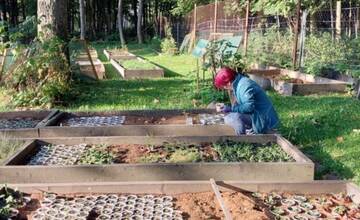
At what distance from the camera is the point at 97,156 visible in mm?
5496

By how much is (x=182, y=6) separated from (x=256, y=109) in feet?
95.2

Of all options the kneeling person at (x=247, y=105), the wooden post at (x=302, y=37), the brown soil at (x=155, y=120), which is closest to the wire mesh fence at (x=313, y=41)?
the wooden post at (x=302, y=37)

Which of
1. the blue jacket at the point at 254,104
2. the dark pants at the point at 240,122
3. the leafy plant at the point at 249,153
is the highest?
the blue jacket at the point at 254,104

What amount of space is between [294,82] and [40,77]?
5.43 metres

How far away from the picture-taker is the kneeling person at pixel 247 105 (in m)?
6.12

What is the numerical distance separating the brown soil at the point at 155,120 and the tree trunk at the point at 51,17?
3680mm

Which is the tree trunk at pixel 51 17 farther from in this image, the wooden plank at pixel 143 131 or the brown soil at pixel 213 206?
the brown soil at pixel 213 206

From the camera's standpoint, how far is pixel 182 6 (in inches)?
1352

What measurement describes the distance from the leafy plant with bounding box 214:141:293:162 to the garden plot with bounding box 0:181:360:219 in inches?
36.8

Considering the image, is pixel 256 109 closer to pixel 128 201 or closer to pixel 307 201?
pixel 307 201

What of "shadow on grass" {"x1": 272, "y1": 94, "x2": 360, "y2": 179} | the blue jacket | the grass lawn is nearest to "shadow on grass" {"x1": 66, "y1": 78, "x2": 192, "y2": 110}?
the grass lawn

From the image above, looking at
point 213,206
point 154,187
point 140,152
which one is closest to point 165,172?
point 154,187

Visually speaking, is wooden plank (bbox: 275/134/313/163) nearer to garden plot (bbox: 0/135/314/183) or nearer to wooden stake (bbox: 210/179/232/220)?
garden plot (bbox: 0/135/314/183)

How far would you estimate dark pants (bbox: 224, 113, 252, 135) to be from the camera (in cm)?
634
